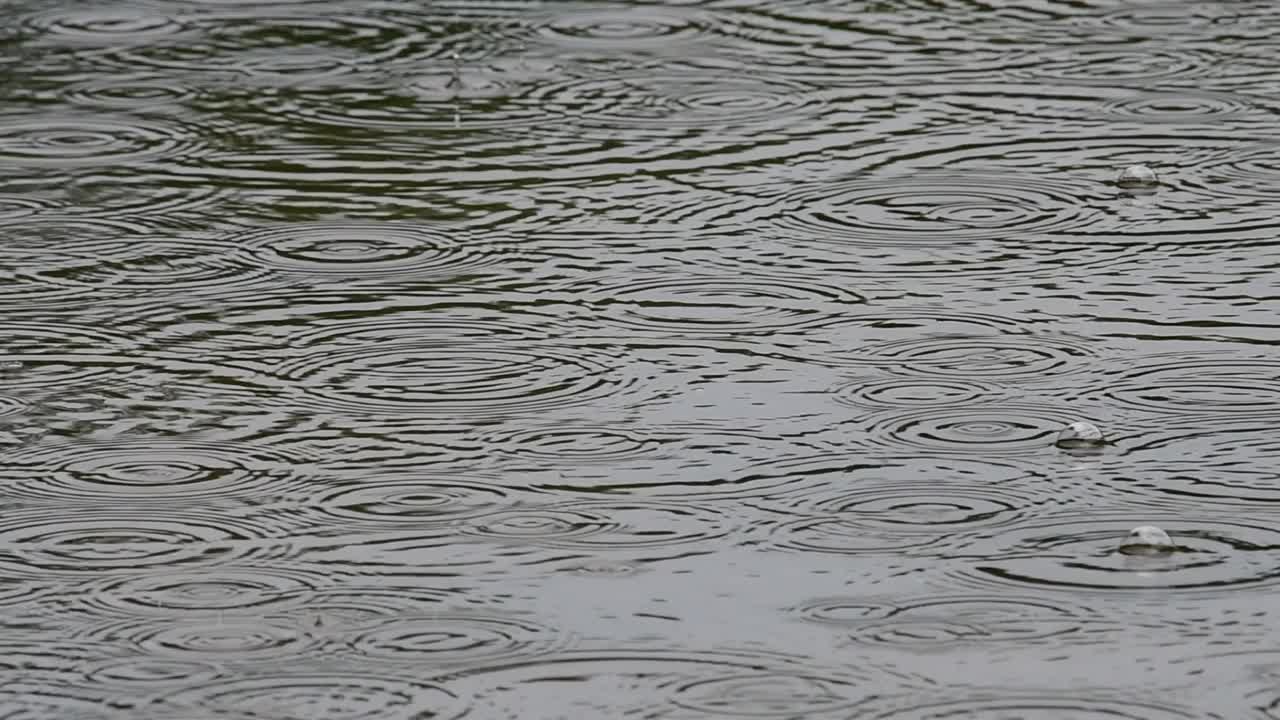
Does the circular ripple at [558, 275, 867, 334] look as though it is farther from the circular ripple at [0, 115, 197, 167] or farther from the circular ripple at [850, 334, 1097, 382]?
the circular ripple at [0, 115, 197, 167]

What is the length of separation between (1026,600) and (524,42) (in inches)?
164

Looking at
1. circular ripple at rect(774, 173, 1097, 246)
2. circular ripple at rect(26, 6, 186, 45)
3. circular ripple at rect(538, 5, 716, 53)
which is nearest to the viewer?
circular ripple at rect(774, 173, 1097, 246)

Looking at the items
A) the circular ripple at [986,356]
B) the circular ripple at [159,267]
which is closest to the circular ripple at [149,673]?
the circular ripple at [986,356]

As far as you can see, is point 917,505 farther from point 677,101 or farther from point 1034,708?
point 677,101

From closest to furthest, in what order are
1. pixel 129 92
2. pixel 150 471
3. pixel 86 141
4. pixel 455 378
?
pixel 150 471 < pixel 455 378 < pixel 86 141 < pixel 129 92

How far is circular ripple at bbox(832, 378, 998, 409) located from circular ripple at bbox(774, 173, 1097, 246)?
0.97m

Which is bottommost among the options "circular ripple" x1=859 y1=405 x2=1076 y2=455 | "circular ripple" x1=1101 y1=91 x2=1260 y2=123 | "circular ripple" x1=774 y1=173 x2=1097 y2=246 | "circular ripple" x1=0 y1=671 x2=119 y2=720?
"circular ripple" x1=859 y1=405 x2=1076 y2=455

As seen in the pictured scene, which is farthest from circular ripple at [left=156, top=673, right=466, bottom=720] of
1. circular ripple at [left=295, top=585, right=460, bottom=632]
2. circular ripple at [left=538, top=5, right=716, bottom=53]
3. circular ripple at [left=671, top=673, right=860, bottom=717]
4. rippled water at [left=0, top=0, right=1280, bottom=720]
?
circular ripple at [left=538, top=5, right=716, bottom=53]

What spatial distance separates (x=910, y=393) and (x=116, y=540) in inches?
56.0

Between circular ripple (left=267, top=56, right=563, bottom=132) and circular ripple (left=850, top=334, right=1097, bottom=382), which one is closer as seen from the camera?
circular ripple (left=850, top=334, right=1097, bottom=382)

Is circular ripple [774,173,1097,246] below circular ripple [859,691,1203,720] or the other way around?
the other way around

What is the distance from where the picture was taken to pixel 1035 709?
3.24 metres

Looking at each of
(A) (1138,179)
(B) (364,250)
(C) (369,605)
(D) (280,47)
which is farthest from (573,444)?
(D) (280,47)

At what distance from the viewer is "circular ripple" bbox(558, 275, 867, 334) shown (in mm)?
4996
